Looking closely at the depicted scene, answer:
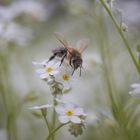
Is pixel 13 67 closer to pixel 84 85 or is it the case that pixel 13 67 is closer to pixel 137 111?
pixel 84 85

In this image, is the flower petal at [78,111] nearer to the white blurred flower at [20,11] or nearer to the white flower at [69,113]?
the white flower at [69,113]

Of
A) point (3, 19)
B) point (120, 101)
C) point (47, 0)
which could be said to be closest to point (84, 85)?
point (3, 19)

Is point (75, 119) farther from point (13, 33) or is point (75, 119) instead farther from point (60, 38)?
point (13, 33)

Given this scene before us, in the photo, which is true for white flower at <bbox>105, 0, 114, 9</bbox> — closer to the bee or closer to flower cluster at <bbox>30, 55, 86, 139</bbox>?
the bee

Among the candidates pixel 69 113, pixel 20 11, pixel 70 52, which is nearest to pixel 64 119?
pixel 69 113

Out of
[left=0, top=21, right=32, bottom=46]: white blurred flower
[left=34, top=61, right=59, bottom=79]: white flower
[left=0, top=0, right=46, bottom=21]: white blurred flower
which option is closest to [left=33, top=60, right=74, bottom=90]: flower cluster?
[left=34, top=61, right=59, bottom=79]: white flower

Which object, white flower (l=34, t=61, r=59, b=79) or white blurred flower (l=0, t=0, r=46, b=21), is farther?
white blurred flower (l=0, t=0, r=46, b=21)
